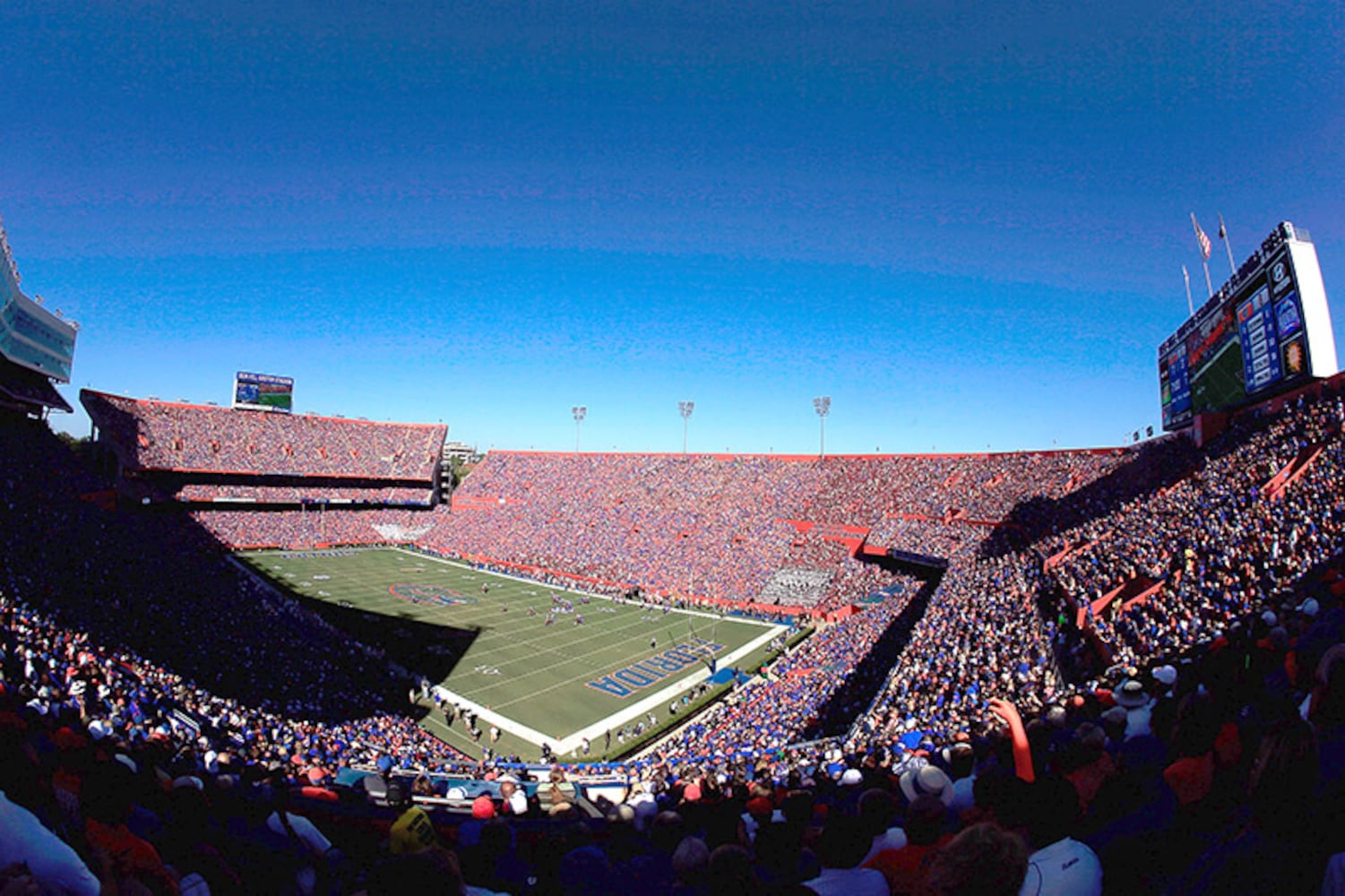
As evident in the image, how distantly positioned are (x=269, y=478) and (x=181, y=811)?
236ft

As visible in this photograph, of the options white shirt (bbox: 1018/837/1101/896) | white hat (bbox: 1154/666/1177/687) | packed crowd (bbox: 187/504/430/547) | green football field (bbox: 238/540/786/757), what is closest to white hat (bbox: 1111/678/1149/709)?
white hat (bbox: 1154/666/1177/687)

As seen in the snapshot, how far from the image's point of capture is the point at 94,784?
277cm

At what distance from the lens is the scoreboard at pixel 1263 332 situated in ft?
63.4

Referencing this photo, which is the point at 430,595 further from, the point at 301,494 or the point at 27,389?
the point at 301,494

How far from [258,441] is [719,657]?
5818 cm

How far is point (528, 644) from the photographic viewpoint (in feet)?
105

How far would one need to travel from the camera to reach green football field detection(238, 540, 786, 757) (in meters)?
23.5

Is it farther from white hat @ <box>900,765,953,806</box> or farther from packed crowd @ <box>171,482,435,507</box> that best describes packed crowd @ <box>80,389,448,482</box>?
white hat @ <box>900,765,953,806</box>

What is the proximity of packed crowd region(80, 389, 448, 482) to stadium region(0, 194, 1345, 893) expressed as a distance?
1.55 feet

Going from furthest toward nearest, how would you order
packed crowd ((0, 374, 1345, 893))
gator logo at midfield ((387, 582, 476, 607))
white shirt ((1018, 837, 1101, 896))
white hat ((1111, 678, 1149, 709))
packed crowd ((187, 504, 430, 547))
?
packed crowd ((187, 504, 430, 547))
gator logo at midfield ((387, 582, 476, 607))
white hat ((1111, 678, 1149, 709))
packed crowd ((0, 374, 1345, 893))
white shirt ((1018, 837, 1101, 896))

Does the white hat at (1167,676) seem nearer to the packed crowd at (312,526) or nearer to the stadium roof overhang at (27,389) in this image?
→ the stadium roof overhang at (27,389)

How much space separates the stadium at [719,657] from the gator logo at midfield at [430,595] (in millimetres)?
365

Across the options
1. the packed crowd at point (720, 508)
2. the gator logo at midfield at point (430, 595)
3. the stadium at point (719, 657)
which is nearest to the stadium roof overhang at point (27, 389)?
the stadium at point (719, 657)

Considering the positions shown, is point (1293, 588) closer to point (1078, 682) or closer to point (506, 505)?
point (1078, 682)
